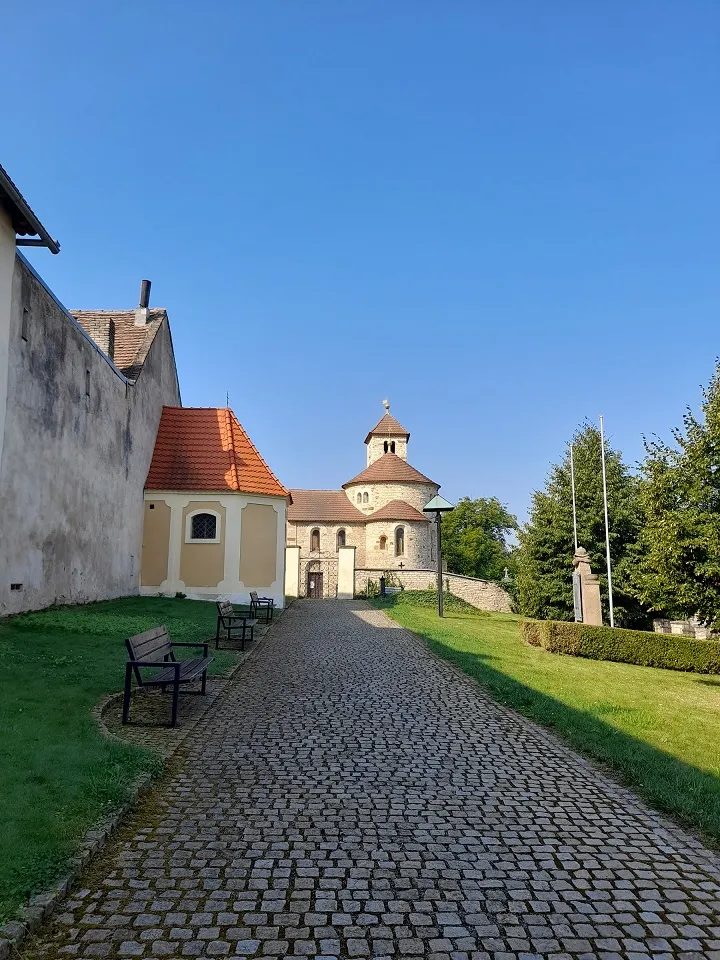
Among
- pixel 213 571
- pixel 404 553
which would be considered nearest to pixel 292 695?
pixel 213 571

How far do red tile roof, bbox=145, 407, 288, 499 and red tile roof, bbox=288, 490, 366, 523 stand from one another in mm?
26779

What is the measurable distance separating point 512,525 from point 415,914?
243ft

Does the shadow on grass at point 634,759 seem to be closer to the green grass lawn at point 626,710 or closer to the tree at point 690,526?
the green grass lawn at point 626,710

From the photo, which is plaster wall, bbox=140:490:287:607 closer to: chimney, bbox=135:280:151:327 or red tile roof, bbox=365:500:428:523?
chimney, bbox=135:280:151:327

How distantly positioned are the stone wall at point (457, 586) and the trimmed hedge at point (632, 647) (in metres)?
25.3

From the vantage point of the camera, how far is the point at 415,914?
3691 mm

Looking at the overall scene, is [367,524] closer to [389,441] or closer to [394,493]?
[394,493]

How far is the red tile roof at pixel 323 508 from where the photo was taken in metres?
55.1

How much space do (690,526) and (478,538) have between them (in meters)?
54.7

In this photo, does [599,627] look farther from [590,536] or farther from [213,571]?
[590,536]

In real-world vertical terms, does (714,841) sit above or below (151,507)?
below

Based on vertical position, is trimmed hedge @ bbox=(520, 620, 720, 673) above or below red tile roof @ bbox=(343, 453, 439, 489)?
below

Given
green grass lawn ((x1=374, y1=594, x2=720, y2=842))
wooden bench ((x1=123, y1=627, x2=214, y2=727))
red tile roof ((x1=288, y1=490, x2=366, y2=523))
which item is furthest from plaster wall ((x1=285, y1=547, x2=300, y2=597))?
wooden bench ((x1=123, y1=627, x2=214, y2=727))

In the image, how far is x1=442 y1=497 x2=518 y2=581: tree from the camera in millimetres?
71088
